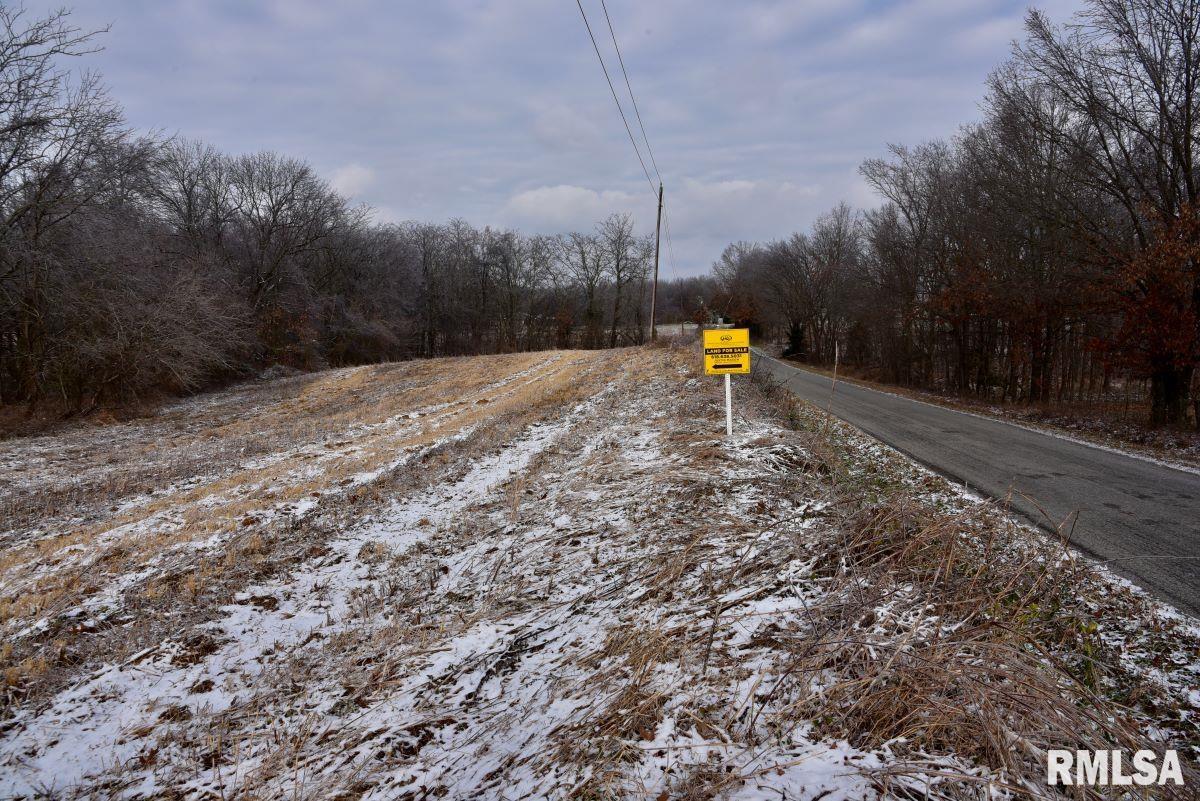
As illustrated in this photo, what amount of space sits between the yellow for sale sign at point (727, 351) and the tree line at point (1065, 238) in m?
3.05

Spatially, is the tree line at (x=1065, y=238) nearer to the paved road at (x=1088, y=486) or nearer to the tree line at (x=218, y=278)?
the paved road at (x=1088, y=486)

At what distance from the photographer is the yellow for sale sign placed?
809cm

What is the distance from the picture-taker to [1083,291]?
563 inches

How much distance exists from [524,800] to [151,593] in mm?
4885

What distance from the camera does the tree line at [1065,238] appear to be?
39.3 ft

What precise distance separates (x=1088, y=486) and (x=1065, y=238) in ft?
34.1

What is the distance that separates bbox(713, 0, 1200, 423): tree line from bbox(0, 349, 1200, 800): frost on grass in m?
6.94

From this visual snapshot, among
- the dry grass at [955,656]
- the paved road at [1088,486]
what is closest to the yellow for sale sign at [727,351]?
the paved road at [1088,486]

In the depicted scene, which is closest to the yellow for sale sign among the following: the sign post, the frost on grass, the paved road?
the sign post

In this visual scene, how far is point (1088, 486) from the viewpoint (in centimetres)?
752

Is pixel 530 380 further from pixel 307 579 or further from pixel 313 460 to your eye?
pixel 307 579

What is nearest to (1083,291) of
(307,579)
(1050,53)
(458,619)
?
(1050,53)

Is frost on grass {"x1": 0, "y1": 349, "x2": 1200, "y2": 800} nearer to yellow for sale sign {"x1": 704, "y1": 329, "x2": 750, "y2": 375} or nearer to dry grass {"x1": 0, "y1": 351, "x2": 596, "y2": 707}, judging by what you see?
dry grass {"x1": 0, "y1": 351, "x2": 596, "y2": 707}

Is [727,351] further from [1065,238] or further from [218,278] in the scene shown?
[218,278]
